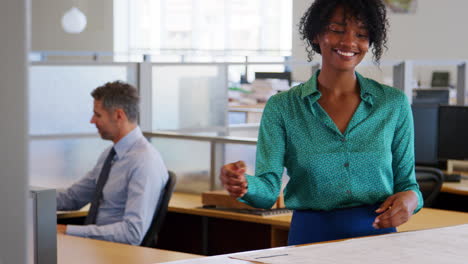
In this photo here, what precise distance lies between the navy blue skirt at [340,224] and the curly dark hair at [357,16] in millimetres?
398

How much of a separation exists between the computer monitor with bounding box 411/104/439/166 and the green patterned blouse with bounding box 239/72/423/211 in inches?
118

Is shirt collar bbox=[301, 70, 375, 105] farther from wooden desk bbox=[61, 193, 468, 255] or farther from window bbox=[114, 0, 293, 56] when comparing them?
window bbox=[114, 0, 293, 56]

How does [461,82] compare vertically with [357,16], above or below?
below

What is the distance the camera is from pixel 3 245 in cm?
52

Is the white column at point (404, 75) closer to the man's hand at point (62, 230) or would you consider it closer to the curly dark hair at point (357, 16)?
the man's hand at point (62, 230)

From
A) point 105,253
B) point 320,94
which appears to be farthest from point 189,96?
point 320,94

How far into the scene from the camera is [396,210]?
161cm

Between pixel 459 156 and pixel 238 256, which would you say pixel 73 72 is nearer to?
pixel 459 156

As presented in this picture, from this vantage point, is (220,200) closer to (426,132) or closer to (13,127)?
(426,132)

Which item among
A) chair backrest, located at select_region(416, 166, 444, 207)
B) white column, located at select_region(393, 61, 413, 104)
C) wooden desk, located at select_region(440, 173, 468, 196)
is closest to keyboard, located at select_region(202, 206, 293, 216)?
chair backrest, located at select_region(416, 166, 444, 207)

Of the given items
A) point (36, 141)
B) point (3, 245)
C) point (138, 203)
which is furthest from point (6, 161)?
point (36, 141)

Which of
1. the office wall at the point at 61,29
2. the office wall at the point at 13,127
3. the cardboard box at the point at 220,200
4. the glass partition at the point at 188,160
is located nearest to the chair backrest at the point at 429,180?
the cardboard box at the point at 220,200

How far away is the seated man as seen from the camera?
2973mm

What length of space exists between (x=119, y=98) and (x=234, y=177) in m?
1.92
